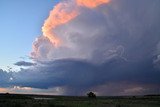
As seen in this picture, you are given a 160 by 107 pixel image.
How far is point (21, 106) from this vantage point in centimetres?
7062

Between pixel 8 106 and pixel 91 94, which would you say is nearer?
pixel 8 106

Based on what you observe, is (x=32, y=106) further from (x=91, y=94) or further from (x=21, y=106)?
(x=91, y=94)

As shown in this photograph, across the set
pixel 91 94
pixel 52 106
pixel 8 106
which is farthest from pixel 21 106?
pixel 91 94

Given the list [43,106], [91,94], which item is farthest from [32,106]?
[91,94]

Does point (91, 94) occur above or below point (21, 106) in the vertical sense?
above

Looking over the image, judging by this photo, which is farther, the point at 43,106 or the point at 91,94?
the point at 91,94

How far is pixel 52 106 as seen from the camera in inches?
3007

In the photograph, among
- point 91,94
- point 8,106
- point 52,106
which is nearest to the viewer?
point 8,106

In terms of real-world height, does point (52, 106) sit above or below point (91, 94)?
below

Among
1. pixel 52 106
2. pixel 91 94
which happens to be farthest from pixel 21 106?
pixel 91 94

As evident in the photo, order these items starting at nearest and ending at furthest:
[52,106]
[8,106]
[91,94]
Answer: [8,106] < [52,106] < [91,94]

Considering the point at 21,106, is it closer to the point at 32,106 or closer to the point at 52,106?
the point at 32,106

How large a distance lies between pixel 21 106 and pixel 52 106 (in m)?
8.83

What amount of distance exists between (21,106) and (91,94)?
3874 inches
